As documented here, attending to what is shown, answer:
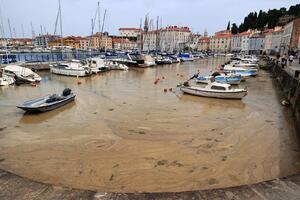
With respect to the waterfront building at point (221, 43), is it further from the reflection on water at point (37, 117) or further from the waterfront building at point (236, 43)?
the reflection on water at point (37, 117)

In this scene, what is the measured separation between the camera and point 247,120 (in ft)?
41.4

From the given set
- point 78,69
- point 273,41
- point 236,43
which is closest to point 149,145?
point 78,69

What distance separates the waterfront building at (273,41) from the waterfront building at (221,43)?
106ft

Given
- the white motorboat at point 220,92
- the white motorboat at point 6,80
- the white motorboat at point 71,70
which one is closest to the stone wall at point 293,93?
the white motorboat at point 220,92

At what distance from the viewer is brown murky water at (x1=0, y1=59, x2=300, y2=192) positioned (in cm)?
674

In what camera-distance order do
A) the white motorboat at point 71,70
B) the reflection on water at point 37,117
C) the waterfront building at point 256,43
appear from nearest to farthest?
the reflection on water at point 37,117 < the white motorboat at point 71,70 < the waterfront building at point 256,43

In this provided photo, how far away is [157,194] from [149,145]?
5315mm

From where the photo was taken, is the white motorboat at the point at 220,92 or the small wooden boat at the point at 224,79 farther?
the small wooden boat at the point at 224,79

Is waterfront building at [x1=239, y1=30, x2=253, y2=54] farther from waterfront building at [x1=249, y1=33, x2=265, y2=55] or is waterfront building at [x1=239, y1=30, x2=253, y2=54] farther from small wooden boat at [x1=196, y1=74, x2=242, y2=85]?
small wooden boat at [x1=196, y1=74, x2=242, y2=85]

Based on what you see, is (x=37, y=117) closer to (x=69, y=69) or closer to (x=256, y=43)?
(x=69, y=69)

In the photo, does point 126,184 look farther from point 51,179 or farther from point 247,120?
point 247,120

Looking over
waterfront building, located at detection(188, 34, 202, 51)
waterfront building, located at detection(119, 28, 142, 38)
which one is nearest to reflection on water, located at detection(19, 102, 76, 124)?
waterfront building, located at detection(188, 34, 202, 51)

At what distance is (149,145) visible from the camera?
29.4 ft

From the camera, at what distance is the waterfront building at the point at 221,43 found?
422 feet
